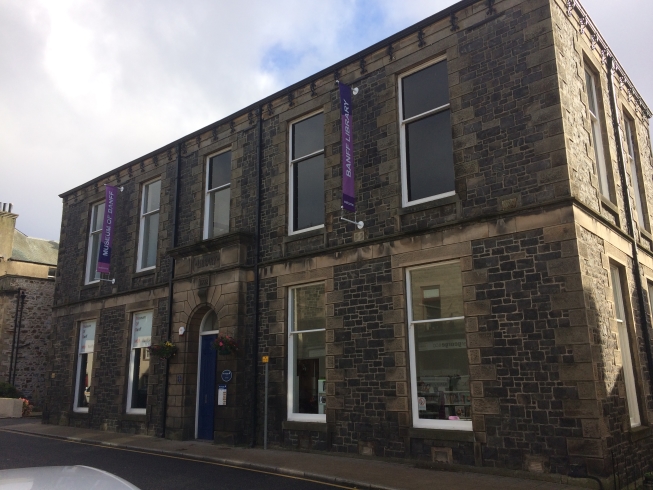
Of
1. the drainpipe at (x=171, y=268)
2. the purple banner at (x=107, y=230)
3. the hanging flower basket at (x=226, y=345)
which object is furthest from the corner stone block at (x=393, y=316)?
the purple banner at (x=107, y=230)

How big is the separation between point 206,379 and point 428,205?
314 inches

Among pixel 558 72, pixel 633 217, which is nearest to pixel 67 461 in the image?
pixel 558 72

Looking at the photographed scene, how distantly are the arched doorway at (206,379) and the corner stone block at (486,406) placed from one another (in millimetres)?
7481

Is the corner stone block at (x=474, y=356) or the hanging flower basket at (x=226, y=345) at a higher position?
the hanging flower basket at (x=226, y=345)

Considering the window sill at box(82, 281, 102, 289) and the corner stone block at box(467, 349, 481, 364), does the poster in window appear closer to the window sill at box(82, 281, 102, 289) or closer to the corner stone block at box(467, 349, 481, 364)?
the window sill at box(82, 281, 102, 289)

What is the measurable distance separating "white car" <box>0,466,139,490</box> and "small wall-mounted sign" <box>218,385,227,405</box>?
10.8 meters

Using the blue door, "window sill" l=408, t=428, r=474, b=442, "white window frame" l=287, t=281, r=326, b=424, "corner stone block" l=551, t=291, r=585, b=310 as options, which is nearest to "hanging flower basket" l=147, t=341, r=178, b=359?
the blue door

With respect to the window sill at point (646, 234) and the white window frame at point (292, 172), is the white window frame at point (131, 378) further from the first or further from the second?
the window sill at point (646, 234)

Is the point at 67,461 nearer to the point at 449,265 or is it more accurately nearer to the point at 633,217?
the point at 449,265

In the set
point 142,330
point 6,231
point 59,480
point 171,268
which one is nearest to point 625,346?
point 59,480

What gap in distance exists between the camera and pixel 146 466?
35.3 ft

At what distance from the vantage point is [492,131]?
1046cm

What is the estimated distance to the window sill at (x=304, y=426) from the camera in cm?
1184

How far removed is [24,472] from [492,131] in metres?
9.61
